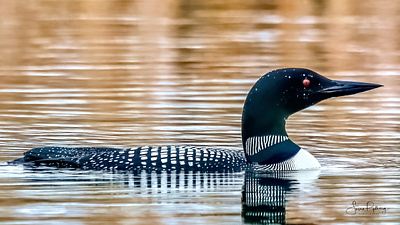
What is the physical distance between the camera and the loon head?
772 centimetres

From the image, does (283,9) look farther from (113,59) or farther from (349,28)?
(113,59)

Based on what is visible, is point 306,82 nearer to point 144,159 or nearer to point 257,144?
point 257,144

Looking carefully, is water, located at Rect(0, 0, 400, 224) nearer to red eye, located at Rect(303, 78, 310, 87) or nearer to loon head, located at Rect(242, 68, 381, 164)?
loon head, located at Rect(242, 68, 381, 164)

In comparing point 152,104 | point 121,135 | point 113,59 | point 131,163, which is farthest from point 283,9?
point 131,163

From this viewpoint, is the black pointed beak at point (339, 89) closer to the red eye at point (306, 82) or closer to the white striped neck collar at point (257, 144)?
the red eye at point (306, 82)

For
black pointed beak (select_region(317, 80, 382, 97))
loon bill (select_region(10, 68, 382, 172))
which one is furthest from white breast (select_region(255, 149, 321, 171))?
black pointed beak (select_region(317, 80, 382, 97))

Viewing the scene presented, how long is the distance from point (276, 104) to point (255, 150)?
1.19 ft

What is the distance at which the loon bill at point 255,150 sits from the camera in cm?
759

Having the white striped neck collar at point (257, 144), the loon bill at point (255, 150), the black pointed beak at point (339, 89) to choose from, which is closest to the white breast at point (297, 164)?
the loon bill at point (255, 150)

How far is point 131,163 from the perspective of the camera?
7602 millimetres

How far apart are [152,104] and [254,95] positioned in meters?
3.57

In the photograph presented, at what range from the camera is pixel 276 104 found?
7.77 meters

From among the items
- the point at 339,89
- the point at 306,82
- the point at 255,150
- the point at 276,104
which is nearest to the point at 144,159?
the point at 255,150

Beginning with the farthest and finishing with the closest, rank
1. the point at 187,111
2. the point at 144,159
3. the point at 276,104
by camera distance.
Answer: the point at 187,111 < the point at 276,104 < the point at 144,159
